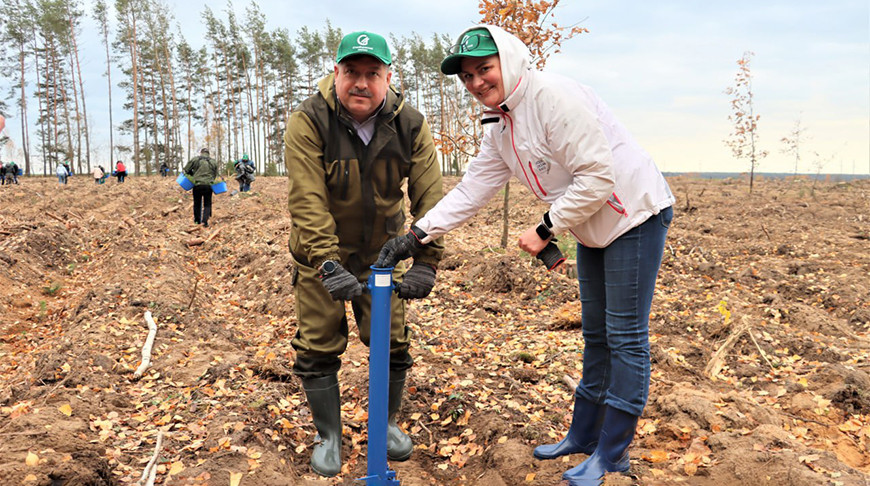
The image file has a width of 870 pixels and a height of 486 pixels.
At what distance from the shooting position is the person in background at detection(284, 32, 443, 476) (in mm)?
2615

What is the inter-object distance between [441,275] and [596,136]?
6123 millimetres

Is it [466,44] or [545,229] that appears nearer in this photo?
[466,44]

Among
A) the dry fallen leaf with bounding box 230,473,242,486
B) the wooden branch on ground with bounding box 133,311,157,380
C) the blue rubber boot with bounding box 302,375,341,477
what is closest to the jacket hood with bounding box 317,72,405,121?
the blue rubber boot with bounding box 302,375,341,477

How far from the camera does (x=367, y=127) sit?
9.15 ft

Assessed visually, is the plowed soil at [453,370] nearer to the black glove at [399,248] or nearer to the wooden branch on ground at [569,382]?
the wooden branch on ground at [569,382]

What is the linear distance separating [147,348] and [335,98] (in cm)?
353

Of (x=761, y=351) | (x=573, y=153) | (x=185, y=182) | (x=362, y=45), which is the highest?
(x=362, y=45)

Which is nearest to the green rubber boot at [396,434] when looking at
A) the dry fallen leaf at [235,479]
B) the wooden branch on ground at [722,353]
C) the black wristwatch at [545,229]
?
the dry fallen leaf at [235,479]

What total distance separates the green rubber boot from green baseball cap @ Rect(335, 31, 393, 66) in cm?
177

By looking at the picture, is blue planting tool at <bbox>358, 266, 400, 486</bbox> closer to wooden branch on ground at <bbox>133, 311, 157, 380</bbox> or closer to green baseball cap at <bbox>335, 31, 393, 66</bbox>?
green baseball cap at <bbox>335, 31, 393, 66</bbox>

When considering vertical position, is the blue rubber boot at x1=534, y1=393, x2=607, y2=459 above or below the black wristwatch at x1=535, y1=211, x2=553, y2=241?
below

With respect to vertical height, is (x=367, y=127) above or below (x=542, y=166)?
above

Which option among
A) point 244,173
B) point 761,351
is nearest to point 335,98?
point 761,351

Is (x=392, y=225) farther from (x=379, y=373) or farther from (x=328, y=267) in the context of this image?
(x=379, y=373)
